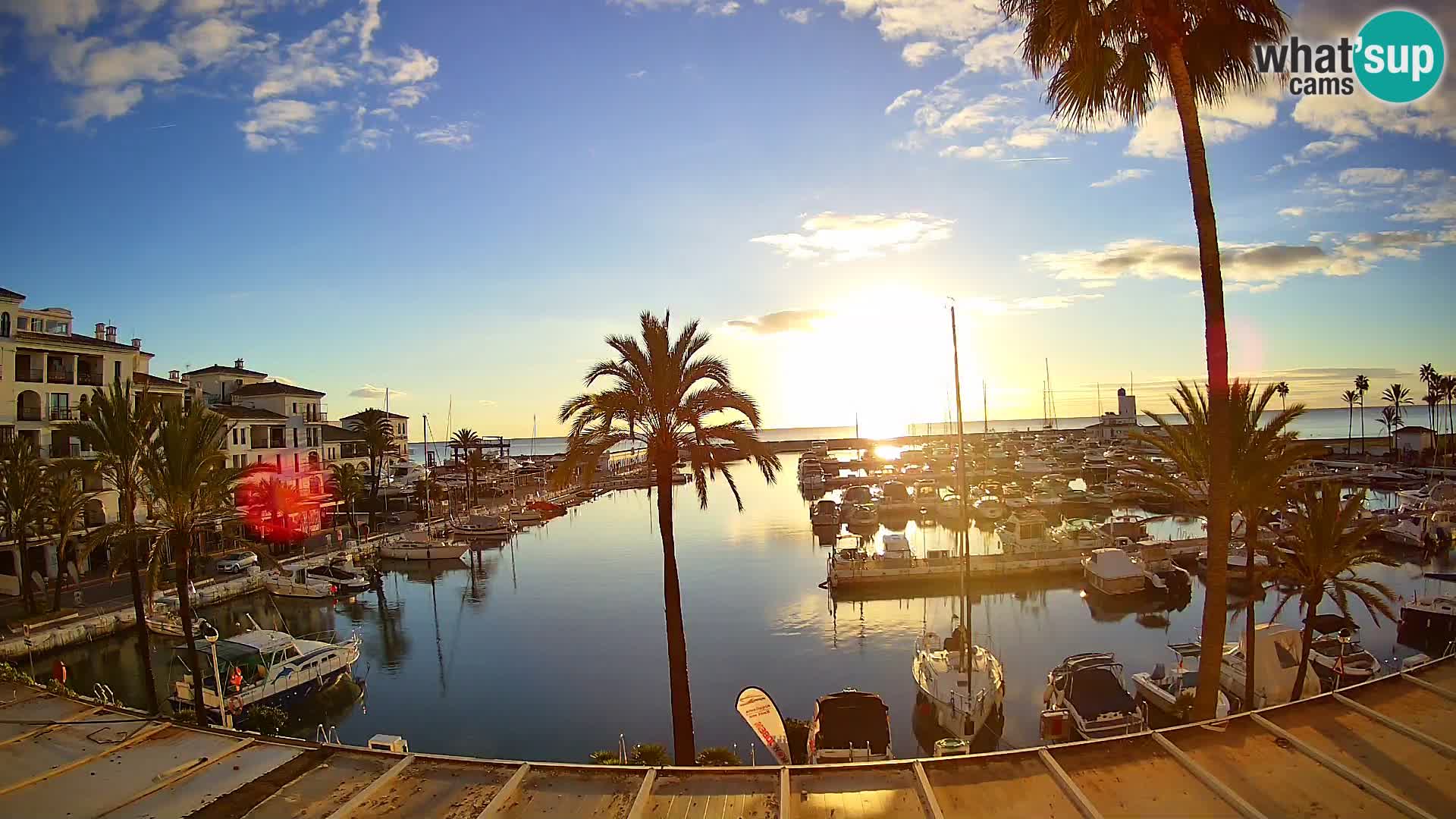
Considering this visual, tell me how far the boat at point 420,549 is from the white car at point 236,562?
942 centimetres

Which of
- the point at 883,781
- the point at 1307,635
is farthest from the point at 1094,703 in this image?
the point at 883,781

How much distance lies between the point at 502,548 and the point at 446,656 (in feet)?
104

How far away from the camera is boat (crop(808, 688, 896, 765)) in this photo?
18.6m

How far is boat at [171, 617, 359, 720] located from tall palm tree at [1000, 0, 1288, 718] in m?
26.7

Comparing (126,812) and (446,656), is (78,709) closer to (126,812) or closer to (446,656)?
(126,812)

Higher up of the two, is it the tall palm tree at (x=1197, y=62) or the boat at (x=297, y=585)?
the tall palm tree at (x=1197, y=62)

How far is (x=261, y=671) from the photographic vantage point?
26219mm

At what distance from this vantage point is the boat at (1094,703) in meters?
19.5

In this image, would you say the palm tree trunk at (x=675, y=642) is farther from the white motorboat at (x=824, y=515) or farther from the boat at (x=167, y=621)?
the white motorboat at (x=824, y=515)

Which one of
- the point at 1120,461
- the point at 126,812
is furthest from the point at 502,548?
the point at 1120,461

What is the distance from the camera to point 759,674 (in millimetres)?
29859

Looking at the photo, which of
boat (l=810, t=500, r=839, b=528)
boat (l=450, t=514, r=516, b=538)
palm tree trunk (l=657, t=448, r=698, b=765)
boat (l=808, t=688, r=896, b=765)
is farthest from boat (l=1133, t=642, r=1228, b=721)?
boat (l=450, t=514, r=516, b=538)

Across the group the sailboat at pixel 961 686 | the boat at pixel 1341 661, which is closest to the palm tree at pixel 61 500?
the sailboat at pixel 961 686

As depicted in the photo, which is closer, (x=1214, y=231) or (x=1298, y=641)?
(x=1214, y=231)
